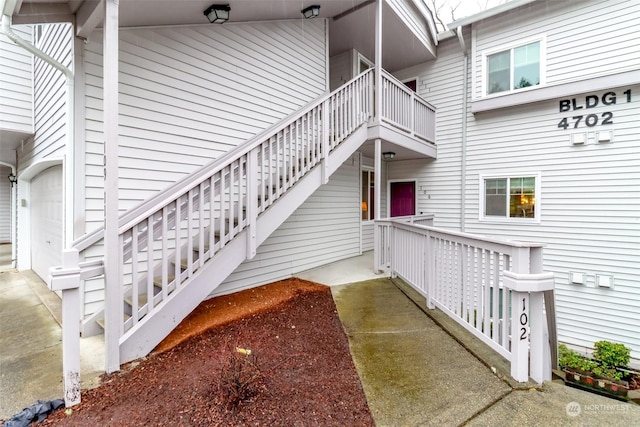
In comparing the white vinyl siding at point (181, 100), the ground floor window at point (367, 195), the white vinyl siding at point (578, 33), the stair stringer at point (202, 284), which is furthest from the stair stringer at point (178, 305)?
the white vinyl siding at point (578, 33)

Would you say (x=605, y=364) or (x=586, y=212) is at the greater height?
(x=586, y=212)

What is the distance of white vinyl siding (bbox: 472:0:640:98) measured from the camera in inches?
240

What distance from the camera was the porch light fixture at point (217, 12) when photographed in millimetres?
3945

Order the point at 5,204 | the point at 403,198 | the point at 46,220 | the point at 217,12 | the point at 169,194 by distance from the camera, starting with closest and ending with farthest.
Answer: the point at 169,194 < the point at 217,12 < the point at 46,220 < the point at 403,198 < the point at 5,204

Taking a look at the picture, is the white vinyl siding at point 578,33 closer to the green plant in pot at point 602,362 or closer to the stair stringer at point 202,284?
the green plant in pot at point 602,362

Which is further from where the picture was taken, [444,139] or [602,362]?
[444,139]

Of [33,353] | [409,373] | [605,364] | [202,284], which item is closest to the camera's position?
[409,373]

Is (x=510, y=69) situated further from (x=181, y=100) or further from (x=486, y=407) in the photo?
(x=486, y=407)

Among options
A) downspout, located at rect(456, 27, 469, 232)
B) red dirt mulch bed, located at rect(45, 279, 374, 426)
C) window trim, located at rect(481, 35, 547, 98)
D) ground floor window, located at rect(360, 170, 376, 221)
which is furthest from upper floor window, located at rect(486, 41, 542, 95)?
red dirt mulch bed, located at rect(45, 279, 374, 426)

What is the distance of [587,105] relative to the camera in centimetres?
650

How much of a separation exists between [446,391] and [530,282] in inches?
41.6

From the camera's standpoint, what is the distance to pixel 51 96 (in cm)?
428

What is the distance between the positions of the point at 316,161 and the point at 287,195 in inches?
33.9

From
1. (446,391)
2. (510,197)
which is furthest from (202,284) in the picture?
(510,197)
